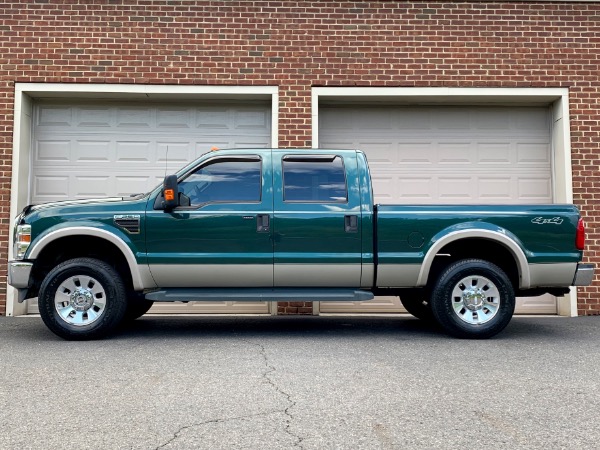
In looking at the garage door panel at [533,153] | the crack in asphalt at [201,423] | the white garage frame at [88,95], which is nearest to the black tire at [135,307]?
the white garage frame at [88,95]

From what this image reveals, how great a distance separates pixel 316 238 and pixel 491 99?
4.86 metres

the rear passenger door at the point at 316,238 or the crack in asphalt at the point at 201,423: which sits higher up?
the rear passenger door at the point at 316,238

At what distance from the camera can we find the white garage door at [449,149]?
30.2 ft

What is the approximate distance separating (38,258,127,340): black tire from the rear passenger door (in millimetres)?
1830

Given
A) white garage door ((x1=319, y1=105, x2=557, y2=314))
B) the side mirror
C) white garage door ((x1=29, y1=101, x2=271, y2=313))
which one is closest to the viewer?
the side mirror

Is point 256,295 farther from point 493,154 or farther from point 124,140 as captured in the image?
point 493,154

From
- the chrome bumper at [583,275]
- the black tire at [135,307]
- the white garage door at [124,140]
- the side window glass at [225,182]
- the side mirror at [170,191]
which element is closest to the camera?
the side mirror at [170,191]

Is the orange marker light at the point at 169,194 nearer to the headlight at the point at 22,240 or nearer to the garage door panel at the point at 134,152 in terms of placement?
the headlight at the point at 22,240

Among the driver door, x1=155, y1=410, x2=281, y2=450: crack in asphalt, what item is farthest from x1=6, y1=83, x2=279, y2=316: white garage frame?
x1=155, y1=410, x2=281, y2=450: crack in asphalt

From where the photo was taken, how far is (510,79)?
9.10 meters

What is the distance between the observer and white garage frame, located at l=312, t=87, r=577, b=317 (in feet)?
29.2

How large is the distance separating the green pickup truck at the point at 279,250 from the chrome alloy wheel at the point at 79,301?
0.04 ft

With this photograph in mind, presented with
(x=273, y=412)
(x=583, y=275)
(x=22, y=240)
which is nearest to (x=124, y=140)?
(x=22, y=240)

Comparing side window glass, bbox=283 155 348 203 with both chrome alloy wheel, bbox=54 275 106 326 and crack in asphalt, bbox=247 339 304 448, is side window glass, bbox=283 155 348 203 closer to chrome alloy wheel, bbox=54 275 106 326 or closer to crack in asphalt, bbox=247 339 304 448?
crack in asphalt, bbox=247 339 304 448
